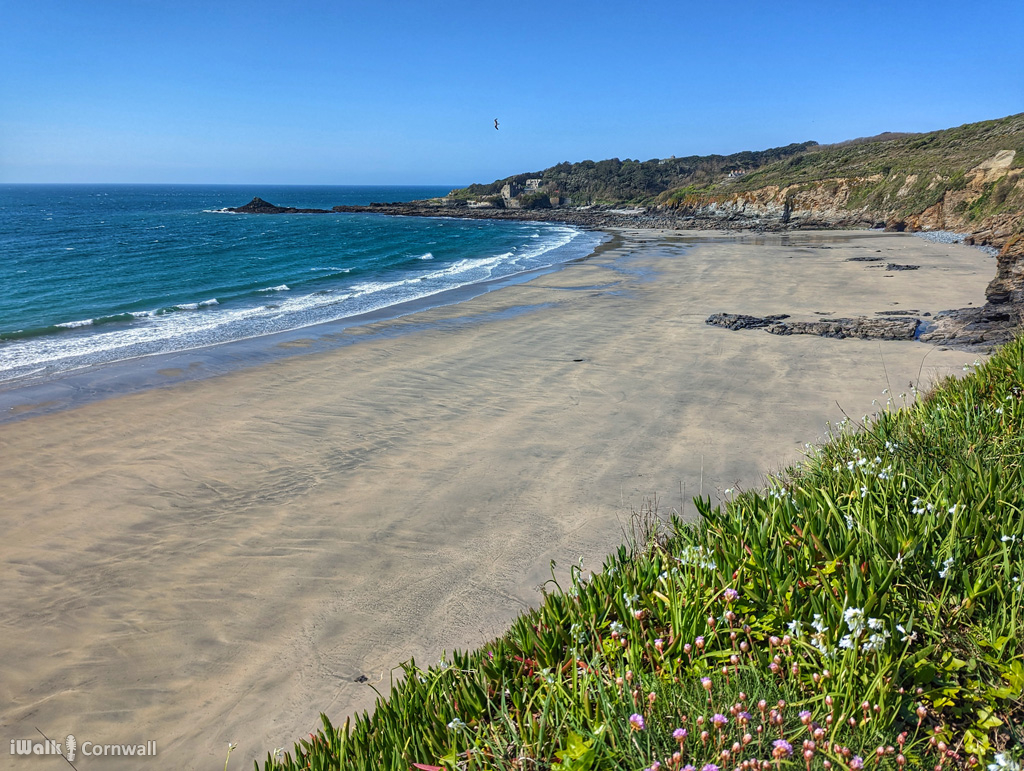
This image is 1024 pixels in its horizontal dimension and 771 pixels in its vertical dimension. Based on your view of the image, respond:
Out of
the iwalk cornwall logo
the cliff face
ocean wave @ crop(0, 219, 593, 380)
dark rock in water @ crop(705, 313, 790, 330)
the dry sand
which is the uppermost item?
the cliff face

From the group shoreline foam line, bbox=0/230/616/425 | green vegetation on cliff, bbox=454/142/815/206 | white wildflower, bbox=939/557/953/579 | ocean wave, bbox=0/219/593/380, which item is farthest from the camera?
green vegetation on cliff, bbox=454/142/815/206

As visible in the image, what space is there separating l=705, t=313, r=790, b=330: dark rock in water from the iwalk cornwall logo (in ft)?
53.6

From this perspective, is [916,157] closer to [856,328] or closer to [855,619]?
[856,328]

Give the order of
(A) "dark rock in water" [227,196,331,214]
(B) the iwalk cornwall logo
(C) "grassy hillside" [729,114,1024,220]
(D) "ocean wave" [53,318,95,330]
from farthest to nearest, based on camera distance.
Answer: (A) "dark rock in water" [227,196,331,214], (C) "grassy hillside" [729,114,1024,220], (D) "ocean wave" [53,318,95,330], (B) the iwalk cornwall logo

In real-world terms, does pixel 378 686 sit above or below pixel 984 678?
below

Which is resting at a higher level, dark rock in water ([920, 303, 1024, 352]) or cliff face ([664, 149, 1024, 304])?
cliff face ([664, 149, 1024, 304])

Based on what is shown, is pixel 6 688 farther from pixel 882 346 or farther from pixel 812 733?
pixel 882 346

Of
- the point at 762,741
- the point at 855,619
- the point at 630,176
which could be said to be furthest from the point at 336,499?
the point at 630,176

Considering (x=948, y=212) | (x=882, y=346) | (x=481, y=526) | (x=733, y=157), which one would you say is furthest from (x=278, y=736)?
(x=733, y=157)

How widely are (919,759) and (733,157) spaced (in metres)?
134

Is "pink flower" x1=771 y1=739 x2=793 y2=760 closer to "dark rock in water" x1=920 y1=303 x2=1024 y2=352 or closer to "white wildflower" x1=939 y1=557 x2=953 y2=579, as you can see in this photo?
"white wildflower" x1=939 y1=557 x2=953 y2=579

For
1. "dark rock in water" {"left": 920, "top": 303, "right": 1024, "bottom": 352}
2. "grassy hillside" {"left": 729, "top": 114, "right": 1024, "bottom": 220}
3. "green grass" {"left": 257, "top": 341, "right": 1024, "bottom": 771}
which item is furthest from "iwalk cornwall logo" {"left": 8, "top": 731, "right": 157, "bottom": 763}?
"grassy hillside" {"left": 729, "top": 114, "right": 1024, "bottom": 220}

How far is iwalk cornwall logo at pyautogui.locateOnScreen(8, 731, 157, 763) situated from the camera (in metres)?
4.58

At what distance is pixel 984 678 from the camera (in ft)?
8.29
